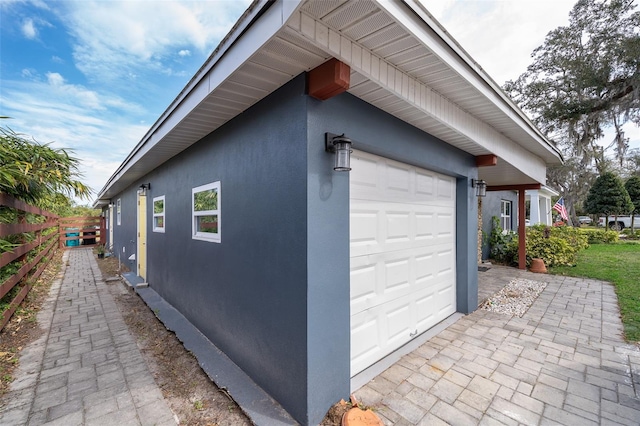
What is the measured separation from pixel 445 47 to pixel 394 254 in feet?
6.56

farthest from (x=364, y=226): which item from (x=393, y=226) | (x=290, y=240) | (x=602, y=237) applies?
(x=602, y=237)

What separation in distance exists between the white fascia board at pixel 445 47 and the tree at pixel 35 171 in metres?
4.05

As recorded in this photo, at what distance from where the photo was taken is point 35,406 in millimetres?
2314

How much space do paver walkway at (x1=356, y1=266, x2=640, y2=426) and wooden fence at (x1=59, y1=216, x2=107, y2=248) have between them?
57.0 ft

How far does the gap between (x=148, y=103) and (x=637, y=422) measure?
1152 cm

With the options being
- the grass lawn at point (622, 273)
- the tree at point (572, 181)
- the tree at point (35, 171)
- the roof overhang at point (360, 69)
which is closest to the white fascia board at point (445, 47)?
the roof overhang at point (360, 69)

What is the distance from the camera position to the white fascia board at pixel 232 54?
1.45 metres

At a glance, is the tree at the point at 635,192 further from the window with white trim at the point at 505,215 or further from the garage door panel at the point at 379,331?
the garage door panel at the point at 379,331

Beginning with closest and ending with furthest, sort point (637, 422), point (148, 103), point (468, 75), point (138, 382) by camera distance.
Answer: point (637, 422) < point (468, 75) < point (138, 382) < point (148, 103)

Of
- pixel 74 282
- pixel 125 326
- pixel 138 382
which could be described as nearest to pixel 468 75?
pixel 138 382

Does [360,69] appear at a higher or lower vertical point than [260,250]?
higher

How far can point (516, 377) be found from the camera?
2.65m

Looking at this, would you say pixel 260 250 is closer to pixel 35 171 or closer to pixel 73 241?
pixel 35 171

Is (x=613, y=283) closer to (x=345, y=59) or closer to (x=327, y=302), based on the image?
(x=327, y=302)
